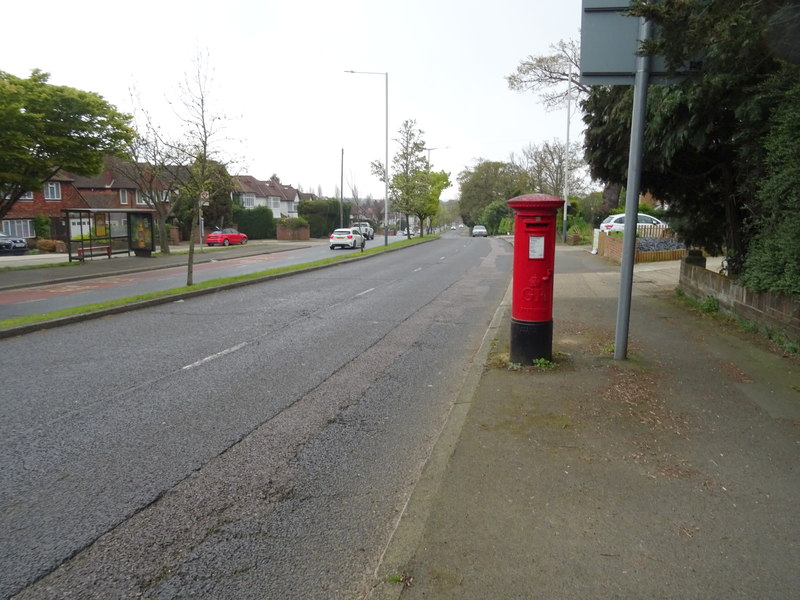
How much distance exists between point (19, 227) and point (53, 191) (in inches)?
191

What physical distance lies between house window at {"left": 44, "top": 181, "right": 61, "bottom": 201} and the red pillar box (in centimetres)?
5195

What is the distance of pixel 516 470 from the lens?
13.6ft

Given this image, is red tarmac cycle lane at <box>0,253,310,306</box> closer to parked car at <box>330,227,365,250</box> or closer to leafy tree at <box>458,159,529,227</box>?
parked car at <box>330,227,365,250</box>

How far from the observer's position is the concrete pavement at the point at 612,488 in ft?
9.58

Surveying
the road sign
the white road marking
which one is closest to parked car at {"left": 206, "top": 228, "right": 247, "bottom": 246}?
the white road marking

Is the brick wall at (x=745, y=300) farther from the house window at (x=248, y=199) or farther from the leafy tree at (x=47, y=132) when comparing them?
the house window at (x=248, y=199)

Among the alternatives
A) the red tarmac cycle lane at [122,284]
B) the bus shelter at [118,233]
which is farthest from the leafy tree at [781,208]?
the bus shelter at [118,233]

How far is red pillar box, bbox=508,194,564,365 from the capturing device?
21.8 ft

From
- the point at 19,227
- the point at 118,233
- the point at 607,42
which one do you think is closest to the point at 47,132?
the point at 118,233

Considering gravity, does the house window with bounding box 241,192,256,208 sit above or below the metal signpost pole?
above

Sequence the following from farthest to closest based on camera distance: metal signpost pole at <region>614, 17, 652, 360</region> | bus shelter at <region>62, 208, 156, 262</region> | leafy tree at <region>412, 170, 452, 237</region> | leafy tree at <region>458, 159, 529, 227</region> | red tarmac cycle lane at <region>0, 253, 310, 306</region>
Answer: leafy tree at <region>458, 159, 529, 227</region> → leafy tree at <region>412, 170, 452, 237</region> → bus shelter at <region>62, 208, 156, 262</region> → red tarmac cycle lane at <region>0, 253, 310, 306</region> → metal signpost pole at <region>614, 17, 652, 360</region>

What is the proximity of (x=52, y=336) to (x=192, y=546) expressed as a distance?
7846mm

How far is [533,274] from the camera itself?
6727mm

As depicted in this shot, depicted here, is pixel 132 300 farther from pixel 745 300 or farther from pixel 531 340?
pixel 745 300
